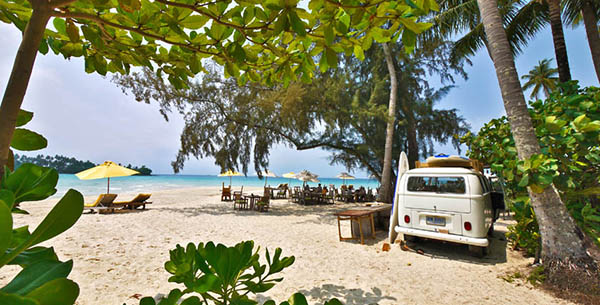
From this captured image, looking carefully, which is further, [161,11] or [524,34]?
[524,34]

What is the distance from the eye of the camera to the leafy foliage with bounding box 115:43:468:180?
12008mm

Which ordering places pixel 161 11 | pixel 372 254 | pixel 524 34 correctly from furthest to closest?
pixel 524 34
pixel 372 254
pixel 161 11

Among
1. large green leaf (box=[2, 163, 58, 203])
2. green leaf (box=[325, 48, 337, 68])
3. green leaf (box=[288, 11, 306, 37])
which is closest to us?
large green leaf (box=[2, 163, 58, 203])

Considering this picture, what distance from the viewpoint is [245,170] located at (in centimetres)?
1391

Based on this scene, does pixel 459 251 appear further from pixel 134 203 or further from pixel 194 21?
pixel 134 203

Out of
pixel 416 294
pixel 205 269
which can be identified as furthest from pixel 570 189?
pixel 205 269

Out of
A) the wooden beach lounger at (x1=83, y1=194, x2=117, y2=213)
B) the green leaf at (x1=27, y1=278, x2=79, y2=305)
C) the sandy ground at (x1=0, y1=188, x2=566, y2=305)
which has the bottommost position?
the sandy ground at (x1=0, y1=188, x2=566, y2=305)

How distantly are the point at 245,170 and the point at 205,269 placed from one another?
13.4 m

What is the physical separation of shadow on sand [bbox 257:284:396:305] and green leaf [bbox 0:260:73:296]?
354 cm

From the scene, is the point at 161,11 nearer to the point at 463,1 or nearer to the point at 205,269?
the point at 205,269

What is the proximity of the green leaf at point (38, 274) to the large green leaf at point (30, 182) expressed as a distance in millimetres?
236

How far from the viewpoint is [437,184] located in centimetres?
543

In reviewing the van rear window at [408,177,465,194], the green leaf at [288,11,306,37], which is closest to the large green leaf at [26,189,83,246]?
the green leaf at [288,11,306,37]

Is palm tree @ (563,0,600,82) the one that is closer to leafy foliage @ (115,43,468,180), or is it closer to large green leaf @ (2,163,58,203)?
leafy foliage @ (115,43,468,180)
